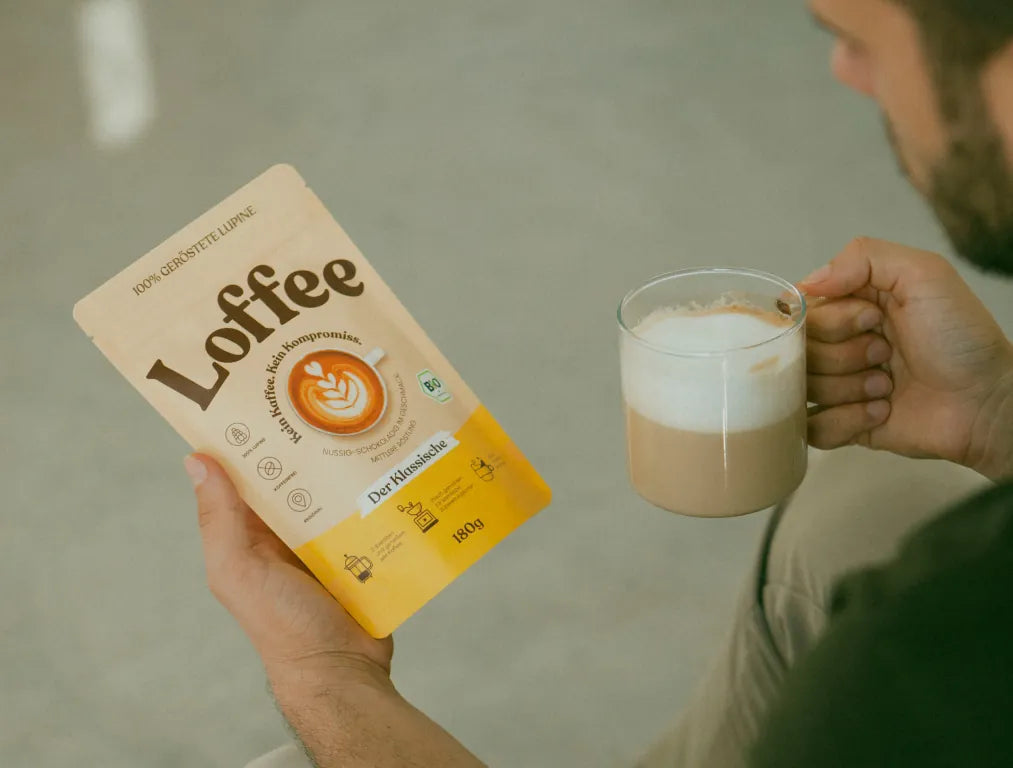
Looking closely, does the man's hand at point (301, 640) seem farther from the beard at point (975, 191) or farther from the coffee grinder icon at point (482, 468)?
the beard at point (975, 191)

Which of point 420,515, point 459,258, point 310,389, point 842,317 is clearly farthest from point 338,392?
point 459,258

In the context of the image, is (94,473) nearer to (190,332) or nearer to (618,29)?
(190,332)

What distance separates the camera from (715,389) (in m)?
0.95

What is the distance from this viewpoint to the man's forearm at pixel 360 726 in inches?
36.4

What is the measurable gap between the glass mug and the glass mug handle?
22 centimetres

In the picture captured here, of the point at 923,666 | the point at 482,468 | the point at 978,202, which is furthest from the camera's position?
the point at 482,468

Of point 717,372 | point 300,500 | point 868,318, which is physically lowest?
point 868,318

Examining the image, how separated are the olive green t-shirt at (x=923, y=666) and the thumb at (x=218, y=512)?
0.50 meters

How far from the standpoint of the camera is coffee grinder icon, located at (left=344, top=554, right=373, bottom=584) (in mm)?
1002

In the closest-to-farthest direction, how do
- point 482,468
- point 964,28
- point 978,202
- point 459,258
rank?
point 964,28, point 978,202, point 482,468, point 459,258

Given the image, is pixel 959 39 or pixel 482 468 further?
pixel 482 468

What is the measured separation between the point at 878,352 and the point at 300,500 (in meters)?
0.57

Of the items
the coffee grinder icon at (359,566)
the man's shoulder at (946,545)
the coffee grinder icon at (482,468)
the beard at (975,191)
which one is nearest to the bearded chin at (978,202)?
the beard at (975,191)

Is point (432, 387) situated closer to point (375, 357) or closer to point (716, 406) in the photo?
point (375, 357)
